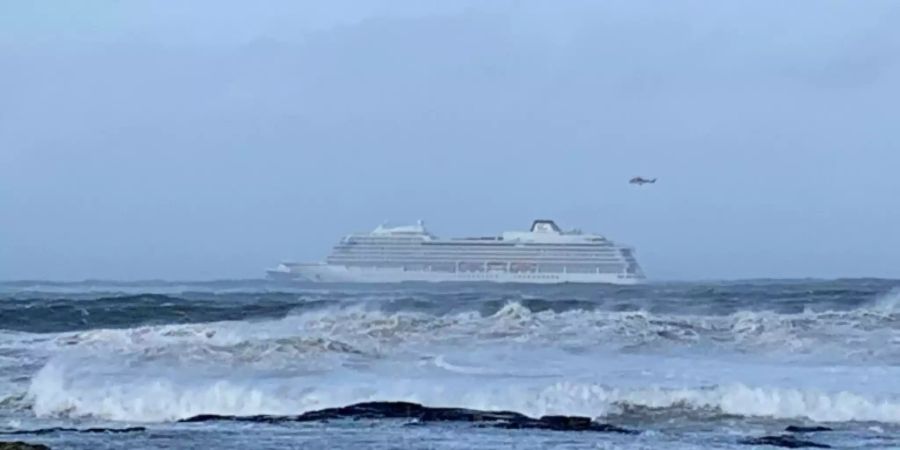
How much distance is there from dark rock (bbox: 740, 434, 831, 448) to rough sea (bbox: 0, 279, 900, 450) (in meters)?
0.07

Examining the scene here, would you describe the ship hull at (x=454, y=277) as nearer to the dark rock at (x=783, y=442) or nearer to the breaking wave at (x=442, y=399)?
the breaking wave at (x=442, y=399)

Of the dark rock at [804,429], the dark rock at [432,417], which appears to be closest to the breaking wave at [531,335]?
the dark rock at [432,417]

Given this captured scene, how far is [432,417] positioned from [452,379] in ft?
13.3

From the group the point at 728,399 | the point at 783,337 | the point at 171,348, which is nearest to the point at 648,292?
the point at 783,337

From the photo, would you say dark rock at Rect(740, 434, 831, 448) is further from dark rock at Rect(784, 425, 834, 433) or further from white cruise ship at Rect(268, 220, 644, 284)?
white cruise ship at Rect(268, 220, 644, 284)

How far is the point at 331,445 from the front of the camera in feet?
47.2

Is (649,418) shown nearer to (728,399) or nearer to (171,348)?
Answer: (728,399)

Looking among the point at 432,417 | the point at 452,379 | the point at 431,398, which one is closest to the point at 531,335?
the point at 452,379

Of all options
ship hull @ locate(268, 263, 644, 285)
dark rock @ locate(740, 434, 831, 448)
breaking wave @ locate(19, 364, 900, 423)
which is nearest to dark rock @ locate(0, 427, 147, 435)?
breaking wave @ locate(19, 364, 900, 423)

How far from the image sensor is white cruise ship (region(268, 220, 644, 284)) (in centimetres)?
8250

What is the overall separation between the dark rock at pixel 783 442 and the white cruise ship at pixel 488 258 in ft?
217

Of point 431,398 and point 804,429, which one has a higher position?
point 431,398

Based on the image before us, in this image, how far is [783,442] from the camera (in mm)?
14688

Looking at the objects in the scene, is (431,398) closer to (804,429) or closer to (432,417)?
(432,417)
